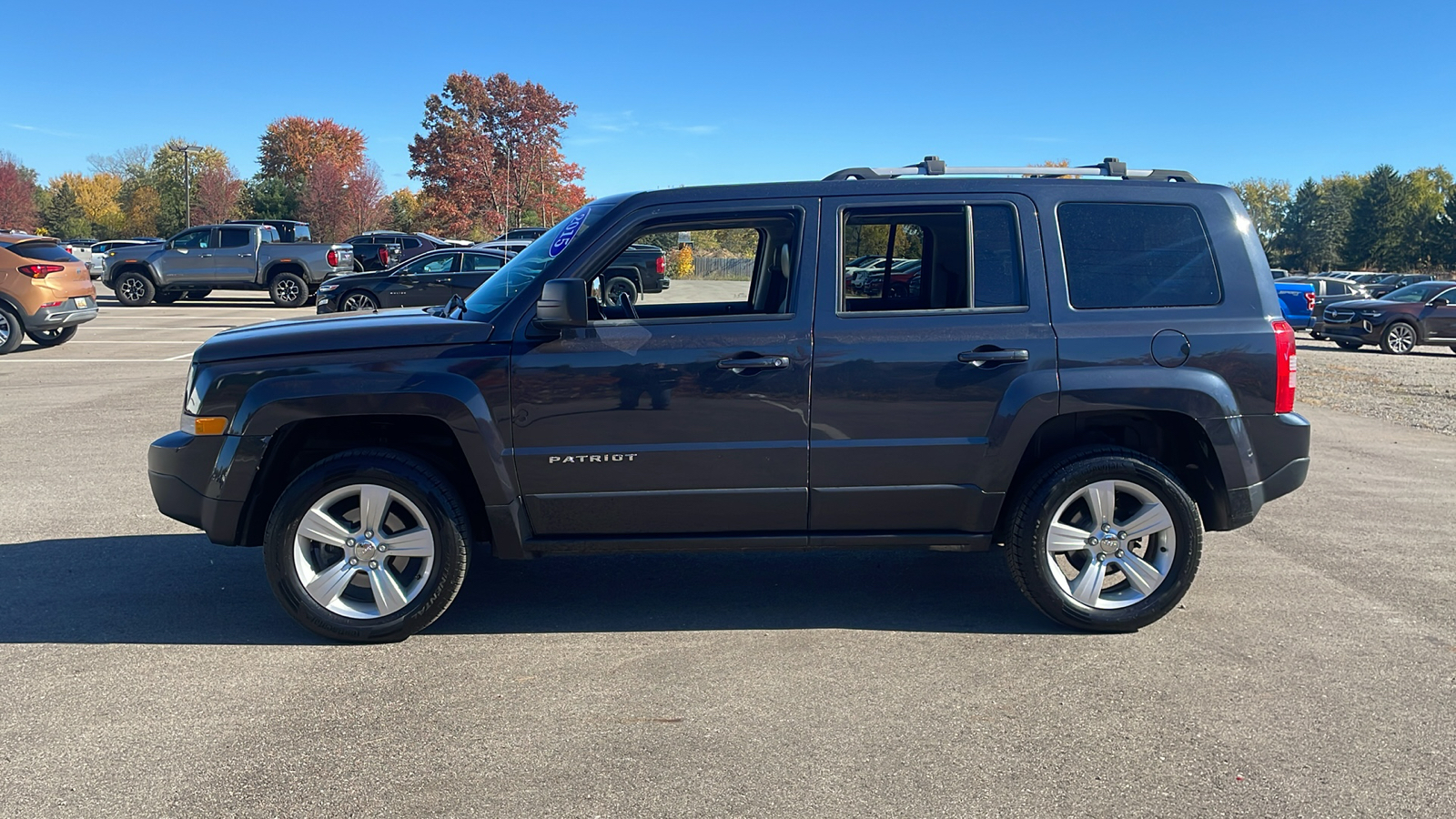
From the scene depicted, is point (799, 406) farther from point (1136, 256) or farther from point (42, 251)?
point (42, 251)

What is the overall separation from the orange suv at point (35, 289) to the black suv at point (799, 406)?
13.2 meters

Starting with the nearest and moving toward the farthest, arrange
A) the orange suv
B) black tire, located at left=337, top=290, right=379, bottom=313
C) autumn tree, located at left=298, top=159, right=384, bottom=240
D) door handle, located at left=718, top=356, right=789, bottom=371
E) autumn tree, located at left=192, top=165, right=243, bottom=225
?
door handle, located at left=718, top=356, right=789, bottom=371 < the orange suv < black tire, located at left=337, top=290, right=379, bottom=313 < autumn tree, located at left=298, top=159, right=384, bottom=240 < autumn tree, located at left=192, top=165, right=243, bottom=225

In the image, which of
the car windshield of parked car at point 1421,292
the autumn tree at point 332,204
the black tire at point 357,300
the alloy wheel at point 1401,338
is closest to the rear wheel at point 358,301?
the black tire at point 357,300

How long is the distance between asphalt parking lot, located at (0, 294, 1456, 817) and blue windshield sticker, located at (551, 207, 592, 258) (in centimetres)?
167

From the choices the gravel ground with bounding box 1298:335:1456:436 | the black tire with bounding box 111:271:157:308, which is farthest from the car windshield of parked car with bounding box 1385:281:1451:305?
the black tire with bounding box 111:271:157:308

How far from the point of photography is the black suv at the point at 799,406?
14.8ft

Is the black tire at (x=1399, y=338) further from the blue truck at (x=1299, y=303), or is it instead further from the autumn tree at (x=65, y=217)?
the autumn tree at (x=65, y=217)

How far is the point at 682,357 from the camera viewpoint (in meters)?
4.52

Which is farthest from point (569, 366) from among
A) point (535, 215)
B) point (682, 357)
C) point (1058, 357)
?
point (535, 215)

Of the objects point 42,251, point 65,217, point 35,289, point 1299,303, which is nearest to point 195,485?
point 35,289

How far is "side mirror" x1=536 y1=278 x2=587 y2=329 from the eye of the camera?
4348mm

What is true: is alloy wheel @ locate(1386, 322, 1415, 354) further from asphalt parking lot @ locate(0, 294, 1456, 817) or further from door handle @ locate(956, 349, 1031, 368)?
door handle @ locate(956, 349, 1031, 368)

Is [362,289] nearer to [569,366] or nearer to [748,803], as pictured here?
[569,366]

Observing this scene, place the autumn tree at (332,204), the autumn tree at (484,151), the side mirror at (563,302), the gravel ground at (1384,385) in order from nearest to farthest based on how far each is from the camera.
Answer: the side mirror at (563,302)
the gravel ground at (1384,385)
the autumn tree at (484,151)
the autumn tree at (332,204)
